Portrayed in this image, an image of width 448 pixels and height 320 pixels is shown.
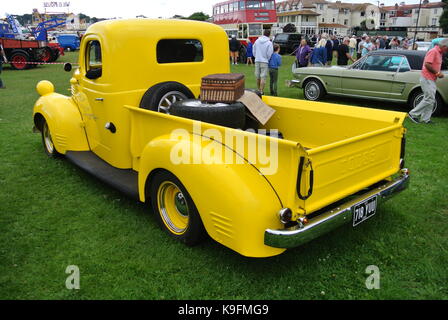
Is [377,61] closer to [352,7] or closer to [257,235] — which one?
[257,235]

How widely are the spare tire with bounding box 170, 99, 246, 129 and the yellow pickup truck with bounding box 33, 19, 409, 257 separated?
3 cm

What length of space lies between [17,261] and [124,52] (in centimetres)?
230

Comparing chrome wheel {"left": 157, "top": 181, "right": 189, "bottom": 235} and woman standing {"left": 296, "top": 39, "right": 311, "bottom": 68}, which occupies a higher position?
woman standing {"left": 296, "top": 39, "right": 311, "bottom": 68}

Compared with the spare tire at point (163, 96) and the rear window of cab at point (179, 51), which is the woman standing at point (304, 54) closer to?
the rear window of cab at point (179, 51)

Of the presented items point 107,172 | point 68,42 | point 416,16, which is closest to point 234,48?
point 107,172

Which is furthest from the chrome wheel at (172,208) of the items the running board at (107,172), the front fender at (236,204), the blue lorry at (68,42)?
the blue lorry at (68,42)

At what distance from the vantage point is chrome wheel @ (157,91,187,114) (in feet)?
13.5

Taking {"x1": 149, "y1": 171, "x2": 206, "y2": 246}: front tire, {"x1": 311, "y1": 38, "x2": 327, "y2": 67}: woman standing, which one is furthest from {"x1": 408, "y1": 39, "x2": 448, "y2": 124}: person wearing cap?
{"x1": 149, "y1": 171, "x2": 206, "y2": 246}: front tire

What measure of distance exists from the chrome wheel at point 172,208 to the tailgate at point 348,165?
Result: 117 centimetres

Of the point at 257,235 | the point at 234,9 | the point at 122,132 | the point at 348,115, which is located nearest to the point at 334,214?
the point at 257,235

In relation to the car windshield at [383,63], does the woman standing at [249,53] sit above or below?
above

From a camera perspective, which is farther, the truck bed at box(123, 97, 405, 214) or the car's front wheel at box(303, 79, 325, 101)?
the car's front wheel at box(303, 79, 325, 101)

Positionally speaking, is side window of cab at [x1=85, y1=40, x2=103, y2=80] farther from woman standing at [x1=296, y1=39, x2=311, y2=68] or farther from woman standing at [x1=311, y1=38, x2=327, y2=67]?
woman standing at [x1=311, y1=38, x2=327, y2=67]

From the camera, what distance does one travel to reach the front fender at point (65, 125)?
4816 millimetres
